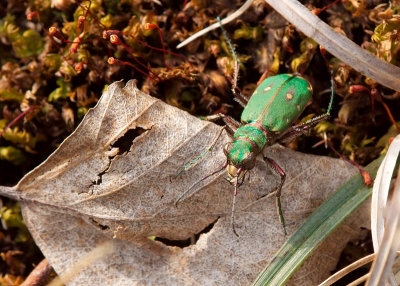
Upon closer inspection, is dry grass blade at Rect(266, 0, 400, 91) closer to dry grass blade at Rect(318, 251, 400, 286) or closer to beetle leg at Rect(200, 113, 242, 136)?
beetle leg at Rect(200, 113, 242, 136)

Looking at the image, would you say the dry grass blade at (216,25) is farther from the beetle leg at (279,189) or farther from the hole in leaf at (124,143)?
the beetle leg at (279,189)

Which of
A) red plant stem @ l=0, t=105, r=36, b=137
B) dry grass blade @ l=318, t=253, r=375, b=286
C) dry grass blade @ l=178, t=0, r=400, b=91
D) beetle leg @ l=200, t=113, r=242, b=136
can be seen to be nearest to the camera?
dry grass blade @ l=318, t=253, r=375, b=286

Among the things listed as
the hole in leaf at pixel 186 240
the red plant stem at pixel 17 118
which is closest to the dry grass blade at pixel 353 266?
the hole in leaf at pixel 186 240

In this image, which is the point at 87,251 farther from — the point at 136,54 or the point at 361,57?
the point at 361,57

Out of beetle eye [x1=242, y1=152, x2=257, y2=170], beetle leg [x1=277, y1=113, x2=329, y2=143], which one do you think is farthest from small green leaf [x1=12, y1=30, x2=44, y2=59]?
beetle leg [x1=277, y1=113, x2=329, y2=143]

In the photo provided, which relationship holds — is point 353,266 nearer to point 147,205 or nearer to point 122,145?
point 147,205

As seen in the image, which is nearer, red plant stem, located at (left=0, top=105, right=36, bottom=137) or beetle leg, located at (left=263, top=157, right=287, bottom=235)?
beetle leg, located at (left=263, top=157, right=287, bottom=235)

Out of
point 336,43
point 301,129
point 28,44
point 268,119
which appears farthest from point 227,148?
point 28,44
